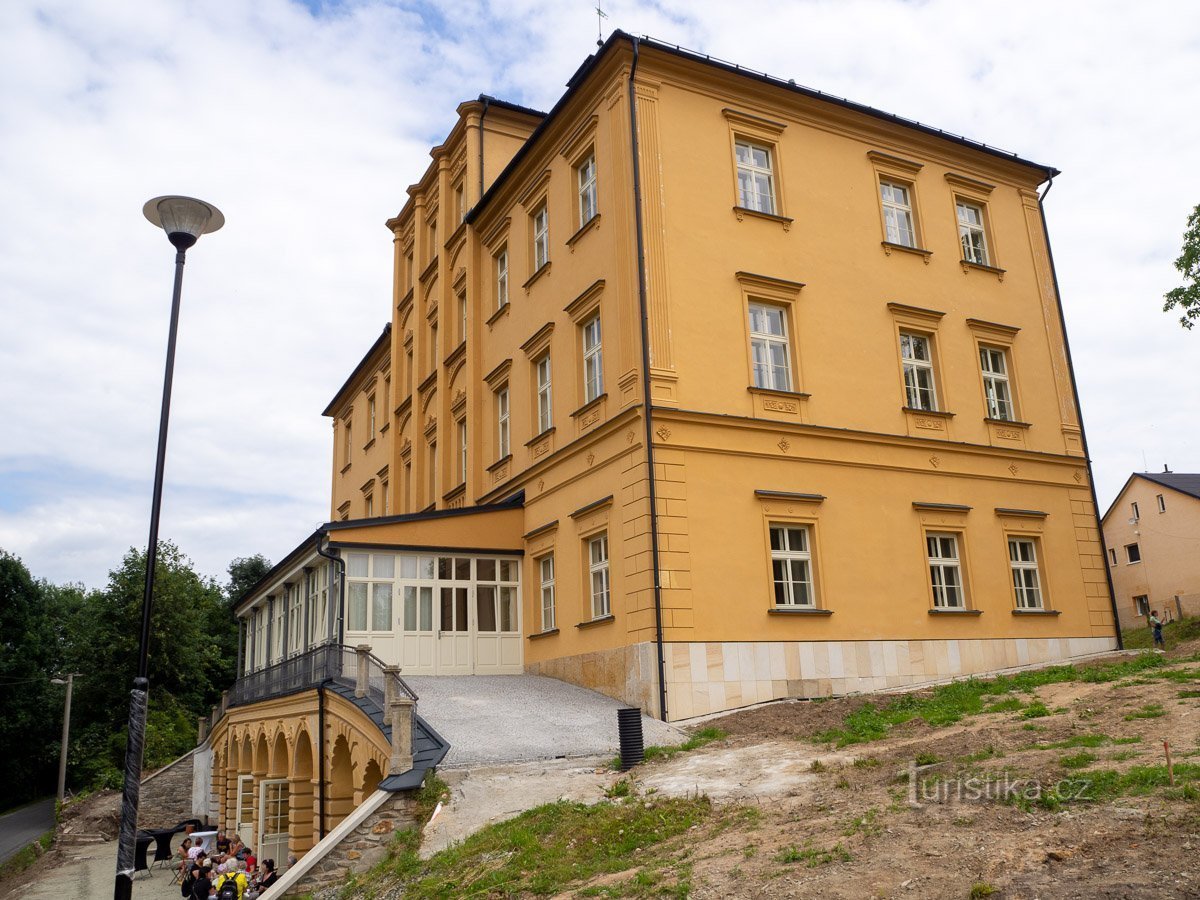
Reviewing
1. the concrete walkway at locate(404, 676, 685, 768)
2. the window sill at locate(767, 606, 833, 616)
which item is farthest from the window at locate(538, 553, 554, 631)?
the window sill at locate(767, 606, 833, 616)

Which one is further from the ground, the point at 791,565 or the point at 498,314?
the point at 498,314

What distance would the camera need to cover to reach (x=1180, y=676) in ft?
45.0

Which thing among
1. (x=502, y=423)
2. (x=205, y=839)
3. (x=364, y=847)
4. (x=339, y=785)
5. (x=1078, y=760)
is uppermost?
(x=502, y=423)

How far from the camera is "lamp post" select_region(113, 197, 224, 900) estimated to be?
8.71 meters

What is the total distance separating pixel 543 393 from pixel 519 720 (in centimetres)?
886

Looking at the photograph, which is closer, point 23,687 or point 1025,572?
point 1025,572

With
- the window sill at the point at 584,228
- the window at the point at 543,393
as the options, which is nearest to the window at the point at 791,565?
the window at the point at 543,393

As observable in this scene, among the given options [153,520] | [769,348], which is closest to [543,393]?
[769,348]

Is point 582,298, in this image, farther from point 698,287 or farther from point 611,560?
point 611,560

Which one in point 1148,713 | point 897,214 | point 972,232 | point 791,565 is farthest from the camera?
point 972,232

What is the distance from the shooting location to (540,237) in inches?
953

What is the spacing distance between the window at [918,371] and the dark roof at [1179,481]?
2688 cm

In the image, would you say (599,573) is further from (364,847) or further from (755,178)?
(755,178)

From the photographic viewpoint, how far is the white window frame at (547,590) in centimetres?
2152
